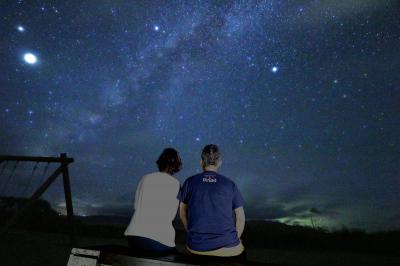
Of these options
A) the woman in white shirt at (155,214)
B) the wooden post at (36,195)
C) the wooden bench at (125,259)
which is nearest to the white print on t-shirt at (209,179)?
the woman in white shirt at (155,214)

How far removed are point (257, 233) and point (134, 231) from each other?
20.4m

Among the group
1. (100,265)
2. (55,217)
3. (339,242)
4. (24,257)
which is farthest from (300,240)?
(100,265)

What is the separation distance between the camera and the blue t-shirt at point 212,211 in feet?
9.71

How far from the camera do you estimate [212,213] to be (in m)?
2.99

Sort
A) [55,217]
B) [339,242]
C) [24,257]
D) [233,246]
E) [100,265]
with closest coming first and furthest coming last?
[100,265], [233,246], [24,257], [339,242], [55,217]

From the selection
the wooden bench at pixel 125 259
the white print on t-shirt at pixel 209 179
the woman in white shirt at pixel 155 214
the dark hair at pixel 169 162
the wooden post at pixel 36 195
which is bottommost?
the wooden bench at pixel 125 259

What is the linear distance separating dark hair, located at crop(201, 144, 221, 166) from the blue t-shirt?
140 mm

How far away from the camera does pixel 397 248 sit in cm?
1655

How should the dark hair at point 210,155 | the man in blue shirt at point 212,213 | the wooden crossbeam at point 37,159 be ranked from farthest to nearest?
the wooden crossbeam at point 37,159, the dark hair at point 210,155, the man in blue shirt at point 212,213

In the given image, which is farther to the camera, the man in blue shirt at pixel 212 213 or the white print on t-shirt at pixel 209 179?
the white print on t-shirt at pixel 209 179

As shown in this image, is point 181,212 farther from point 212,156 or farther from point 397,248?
point 397,248

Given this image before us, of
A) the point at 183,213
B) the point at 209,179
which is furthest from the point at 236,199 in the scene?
the point at 183,213

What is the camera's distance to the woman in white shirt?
300 centimetres

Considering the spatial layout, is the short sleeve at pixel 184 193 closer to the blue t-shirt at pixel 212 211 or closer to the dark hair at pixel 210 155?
the blue t-shirt at pixel 212 211
